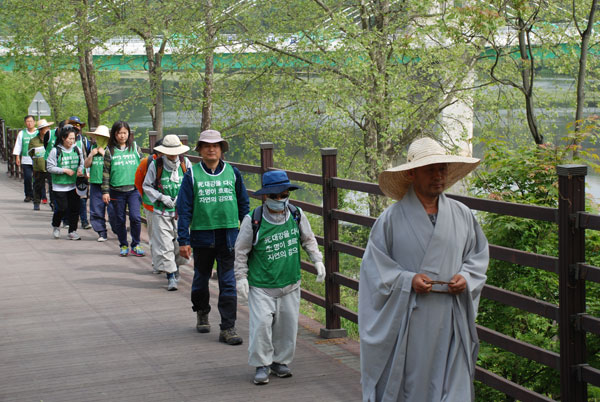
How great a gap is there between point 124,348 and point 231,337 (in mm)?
923

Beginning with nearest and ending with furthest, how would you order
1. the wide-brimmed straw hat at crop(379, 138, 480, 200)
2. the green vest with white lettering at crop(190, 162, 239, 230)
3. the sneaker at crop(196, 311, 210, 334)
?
the wide-brimmed straw hat at crop(379, 138, 480, 200) → the green vest with white lettering at crop(190, 162, 239, 230) → the sneaker at crop(196, 311, 210, 334)

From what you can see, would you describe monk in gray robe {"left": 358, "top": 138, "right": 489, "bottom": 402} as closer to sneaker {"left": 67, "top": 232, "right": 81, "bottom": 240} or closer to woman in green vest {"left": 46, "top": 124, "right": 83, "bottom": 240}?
woman in green vest {"left": 46, "top": 124, "right": 83, "bottom": 240}

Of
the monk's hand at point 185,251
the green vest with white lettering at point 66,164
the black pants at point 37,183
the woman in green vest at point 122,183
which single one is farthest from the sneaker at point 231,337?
the black pants at point 37,183

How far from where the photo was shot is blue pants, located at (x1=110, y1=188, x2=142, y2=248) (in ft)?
40.2

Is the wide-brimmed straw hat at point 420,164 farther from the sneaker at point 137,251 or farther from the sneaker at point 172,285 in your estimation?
the sneaker at point 137,251

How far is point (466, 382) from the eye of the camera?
14.5ft

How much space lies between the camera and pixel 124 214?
12.3 metres

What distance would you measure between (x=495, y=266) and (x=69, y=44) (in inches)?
723

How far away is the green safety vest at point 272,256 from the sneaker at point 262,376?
61 cm

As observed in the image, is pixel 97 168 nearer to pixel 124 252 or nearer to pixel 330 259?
pixel 124 252

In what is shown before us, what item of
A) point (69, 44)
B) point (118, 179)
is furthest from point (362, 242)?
point (69, 44)

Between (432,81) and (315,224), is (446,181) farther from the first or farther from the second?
(432,81)

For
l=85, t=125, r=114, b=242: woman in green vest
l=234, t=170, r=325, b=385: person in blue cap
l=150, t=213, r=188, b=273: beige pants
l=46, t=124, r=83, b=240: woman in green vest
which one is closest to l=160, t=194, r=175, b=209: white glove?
l=150, t=213, r=188, b=273: beige pants

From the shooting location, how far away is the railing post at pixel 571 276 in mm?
4816
